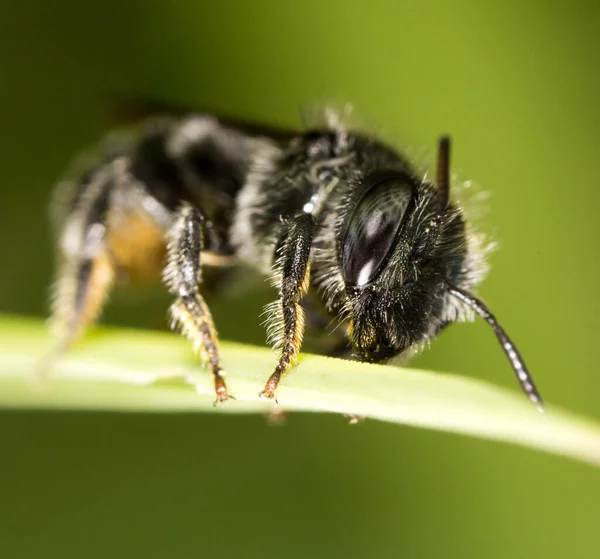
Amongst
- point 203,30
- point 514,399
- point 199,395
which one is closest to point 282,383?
point 199,395

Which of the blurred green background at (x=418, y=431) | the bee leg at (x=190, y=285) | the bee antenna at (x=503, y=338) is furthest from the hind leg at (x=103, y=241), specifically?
the bee antenna at (x=503, y=338)

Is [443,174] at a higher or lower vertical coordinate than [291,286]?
higher

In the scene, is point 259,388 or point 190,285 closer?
point 259,388

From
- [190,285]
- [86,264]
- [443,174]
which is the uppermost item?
[443,174]

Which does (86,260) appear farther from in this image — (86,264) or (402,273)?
(402,273)

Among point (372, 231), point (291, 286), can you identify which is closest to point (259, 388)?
point (291, 286)

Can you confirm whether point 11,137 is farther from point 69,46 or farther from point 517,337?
point 517,337

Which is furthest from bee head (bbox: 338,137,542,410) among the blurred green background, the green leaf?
the blurred green background
